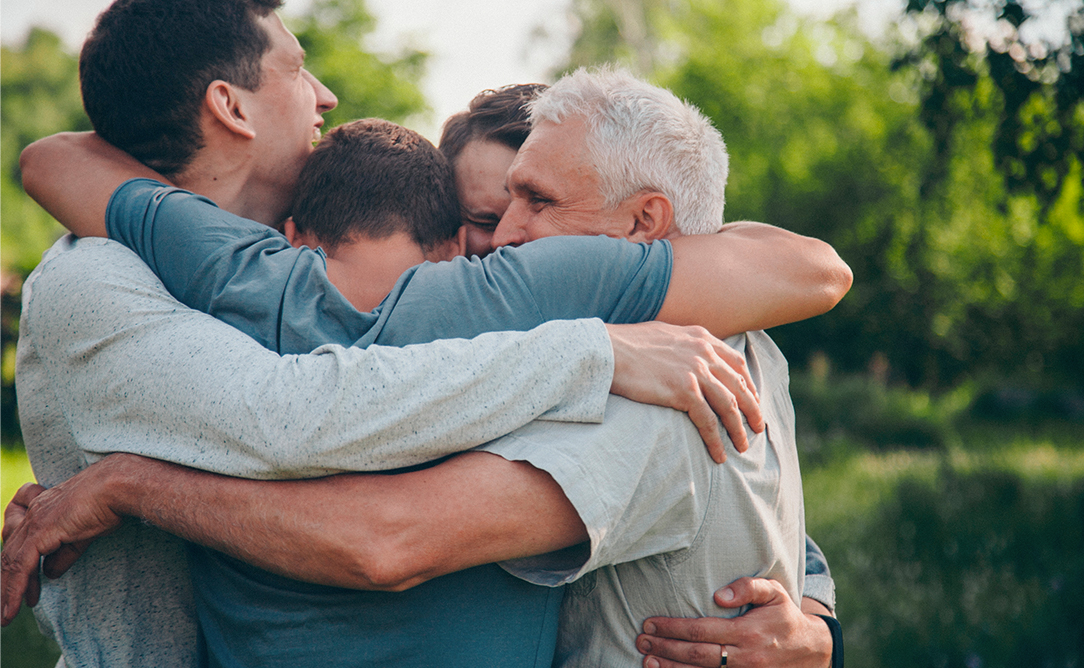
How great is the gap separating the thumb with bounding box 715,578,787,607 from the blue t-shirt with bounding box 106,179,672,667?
40cm

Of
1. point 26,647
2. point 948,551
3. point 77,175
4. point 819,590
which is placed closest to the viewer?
point 77,175

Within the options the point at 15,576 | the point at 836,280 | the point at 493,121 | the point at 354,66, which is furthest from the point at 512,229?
the point at 354,66

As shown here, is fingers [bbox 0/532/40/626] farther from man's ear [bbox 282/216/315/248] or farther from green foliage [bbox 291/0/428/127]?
green foliage [bbox 291/0/428/127]

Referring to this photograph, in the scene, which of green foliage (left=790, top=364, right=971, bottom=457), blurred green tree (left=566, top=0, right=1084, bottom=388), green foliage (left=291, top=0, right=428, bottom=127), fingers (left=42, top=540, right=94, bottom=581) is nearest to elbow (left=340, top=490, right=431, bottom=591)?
fingers (left=42, top=540, right=94, bottom=581)

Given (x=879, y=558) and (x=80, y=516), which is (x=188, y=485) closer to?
(x=80, y=516)

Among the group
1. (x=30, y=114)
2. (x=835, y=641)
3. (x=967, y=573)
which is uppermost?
(x=835, y=641)

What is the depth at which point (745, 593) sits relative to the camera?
2.05 m

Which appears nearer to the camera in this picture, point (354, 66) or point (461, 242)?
point (461, 242)

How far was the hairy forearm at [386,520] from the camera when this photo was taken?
5.59 feet

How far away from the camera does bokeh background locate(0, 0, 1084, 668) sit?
535 centimetres

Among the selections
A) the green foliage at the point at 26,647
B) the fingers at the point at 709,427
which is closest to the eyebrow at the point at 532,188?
the fingers at the point at 709,427

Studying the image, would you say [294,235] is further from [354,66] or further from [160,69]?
[354,66]

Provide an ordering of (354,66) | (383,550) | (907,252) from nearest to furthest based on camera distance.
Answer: (383,550)
(907,252)
(354,66)

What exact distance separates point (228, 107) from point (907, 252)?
12.5 meters
